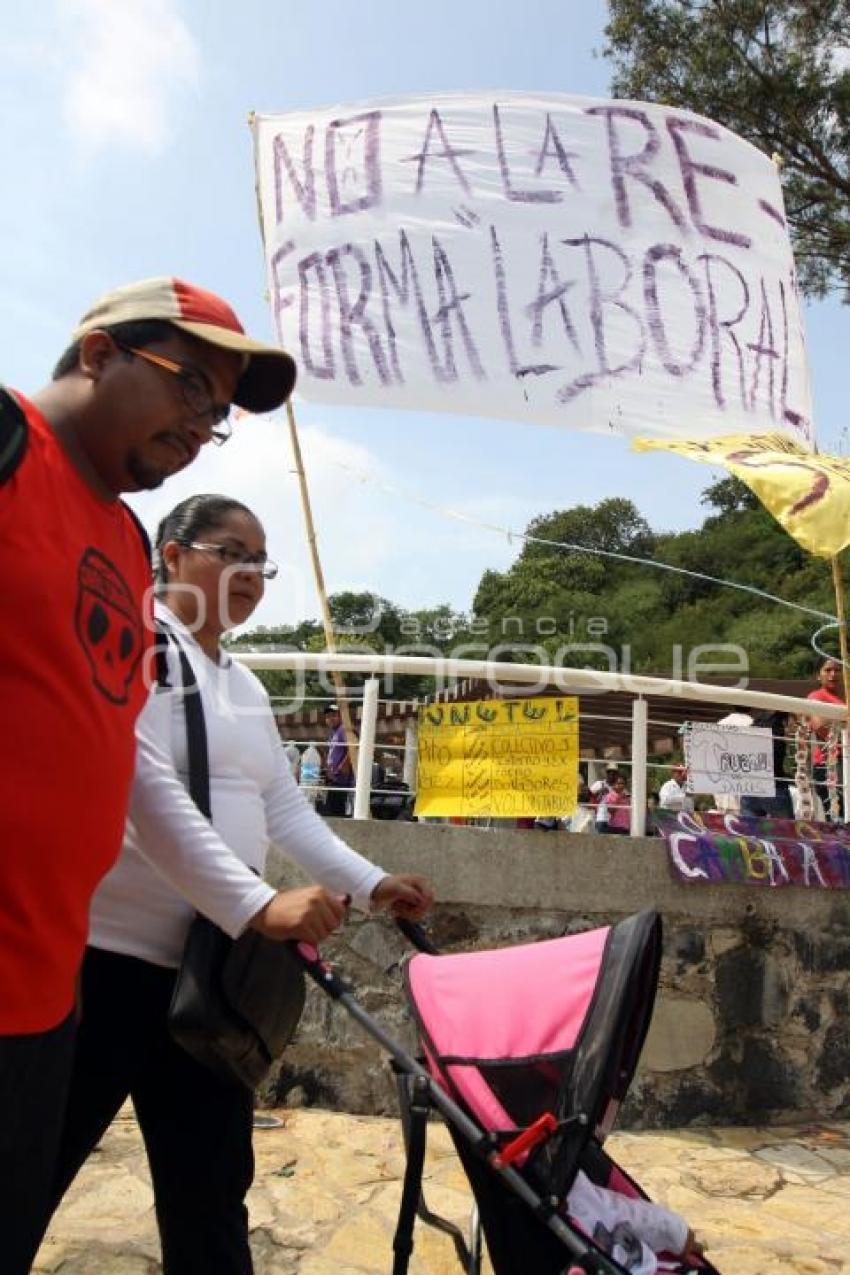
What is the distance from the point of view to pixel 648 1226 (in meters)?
2.17

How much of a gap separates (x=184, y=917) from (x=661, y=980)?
10.5 ft

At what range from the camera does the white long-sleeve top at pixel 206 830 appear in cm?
179

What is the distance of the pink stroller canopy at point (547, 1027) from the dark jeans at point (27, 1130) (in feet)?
2.96

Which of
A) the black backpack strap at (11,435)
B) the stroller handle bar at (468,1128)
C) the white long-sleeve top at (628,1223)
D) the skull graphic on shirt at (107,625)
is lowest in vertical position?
the white long-sleeve top at (628,1223)

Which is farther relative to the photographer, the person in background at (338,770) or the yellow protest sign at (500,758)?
the person in background at (338,770)

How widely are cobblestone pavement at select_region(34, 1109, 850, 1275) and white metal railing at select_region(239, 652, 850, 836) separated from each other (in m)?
1.33

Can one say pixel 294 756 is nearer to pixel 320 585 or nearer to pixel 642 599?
pixel 320 585

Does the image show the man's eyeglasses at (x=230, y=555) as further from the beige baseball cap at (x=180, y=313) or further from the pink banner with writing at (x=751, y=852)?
the pink banner with writing at (x=751, y=852)

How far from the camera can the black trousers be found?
1.85 meters

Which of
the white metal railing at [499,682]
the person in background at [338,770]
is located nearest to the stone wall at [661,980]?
the white metal railing at [499,682]

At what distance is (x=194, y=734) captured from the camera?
1.99 meters

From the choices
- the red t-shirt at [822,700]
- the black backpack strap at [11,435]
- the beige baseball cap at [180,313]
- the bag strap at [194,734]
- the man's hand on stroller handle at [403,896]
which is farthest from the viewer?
the red t-shirt at [822,700]

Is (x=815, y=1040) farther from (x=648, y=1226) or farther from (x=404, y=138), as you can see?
(x=404, y=138)

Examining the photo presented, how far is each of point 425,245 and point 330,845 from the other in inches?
151
